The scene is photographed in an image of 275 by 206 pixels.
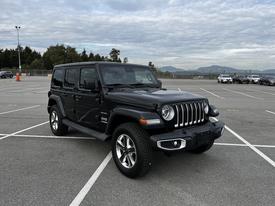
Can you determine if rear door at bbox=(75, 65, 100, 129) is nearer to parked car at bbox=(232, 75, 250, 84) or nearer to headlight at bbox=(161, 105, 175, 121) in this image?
headlight at bbox=(161, 105, 175, 121)

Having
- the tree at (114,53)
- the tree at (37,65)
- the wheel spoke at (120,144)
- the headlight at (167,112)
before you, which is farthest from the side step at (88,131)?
the tree at (37,65)

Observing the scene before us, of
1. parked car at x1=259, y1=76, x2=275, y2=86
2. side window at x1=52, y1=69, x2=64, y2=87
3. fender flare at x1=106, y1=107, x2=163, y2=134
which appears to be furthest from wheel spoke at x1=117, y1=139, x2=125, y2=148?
parked car at x1=259, y1=76, x2=275, y2=86

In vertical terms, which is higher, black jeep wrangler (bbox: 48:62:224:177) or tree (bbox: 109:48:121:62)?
tree (bbox: 109:48:121:62)

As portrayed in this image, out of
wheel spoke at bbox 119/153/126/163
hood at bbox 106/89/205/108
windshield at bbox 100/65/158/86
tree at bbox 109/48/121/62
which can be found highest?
tree at bbox 109/48/121/62

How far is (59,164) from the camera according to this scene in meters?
5.27

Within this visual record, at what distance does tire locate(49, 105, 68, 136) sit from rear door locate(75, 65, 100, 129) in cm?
101

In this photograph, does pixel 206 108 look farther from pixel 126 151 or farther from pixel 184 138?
pixel 126 151

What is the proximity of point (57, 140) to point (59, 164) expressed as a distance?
180 centimetres

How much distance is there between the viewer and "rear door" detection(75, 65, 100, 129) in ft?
18.5

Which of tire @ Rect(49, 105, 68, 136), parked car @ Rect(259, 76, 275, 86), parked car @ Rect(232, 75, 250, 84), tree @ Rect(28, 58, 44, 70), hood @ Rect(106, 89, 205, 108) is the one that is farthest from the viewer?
tree @ Rect(28, 58, 44, 70)

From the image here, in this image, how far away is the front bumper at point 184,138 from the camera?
434 cm

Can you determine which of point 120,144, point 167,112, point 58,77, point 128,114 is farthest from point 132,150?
point 58,77

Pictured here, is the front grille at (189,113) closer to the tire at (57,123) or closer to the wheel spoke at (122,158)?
the wheel spoke at (122,158)

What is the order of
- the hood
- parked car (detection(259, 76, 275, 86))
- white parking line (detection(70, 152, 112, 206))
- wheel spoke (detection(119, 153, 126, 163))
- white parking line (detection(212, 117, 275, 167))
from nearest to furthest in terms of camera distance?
white parking line (detection(70, 152, 112, 206)) < the hood < wheel spoke (detection(119, 153, 126, 163)) < white parking line (detection(212, 117, 275, 167)) < parked car (detection(259, 76, 275, 86))
